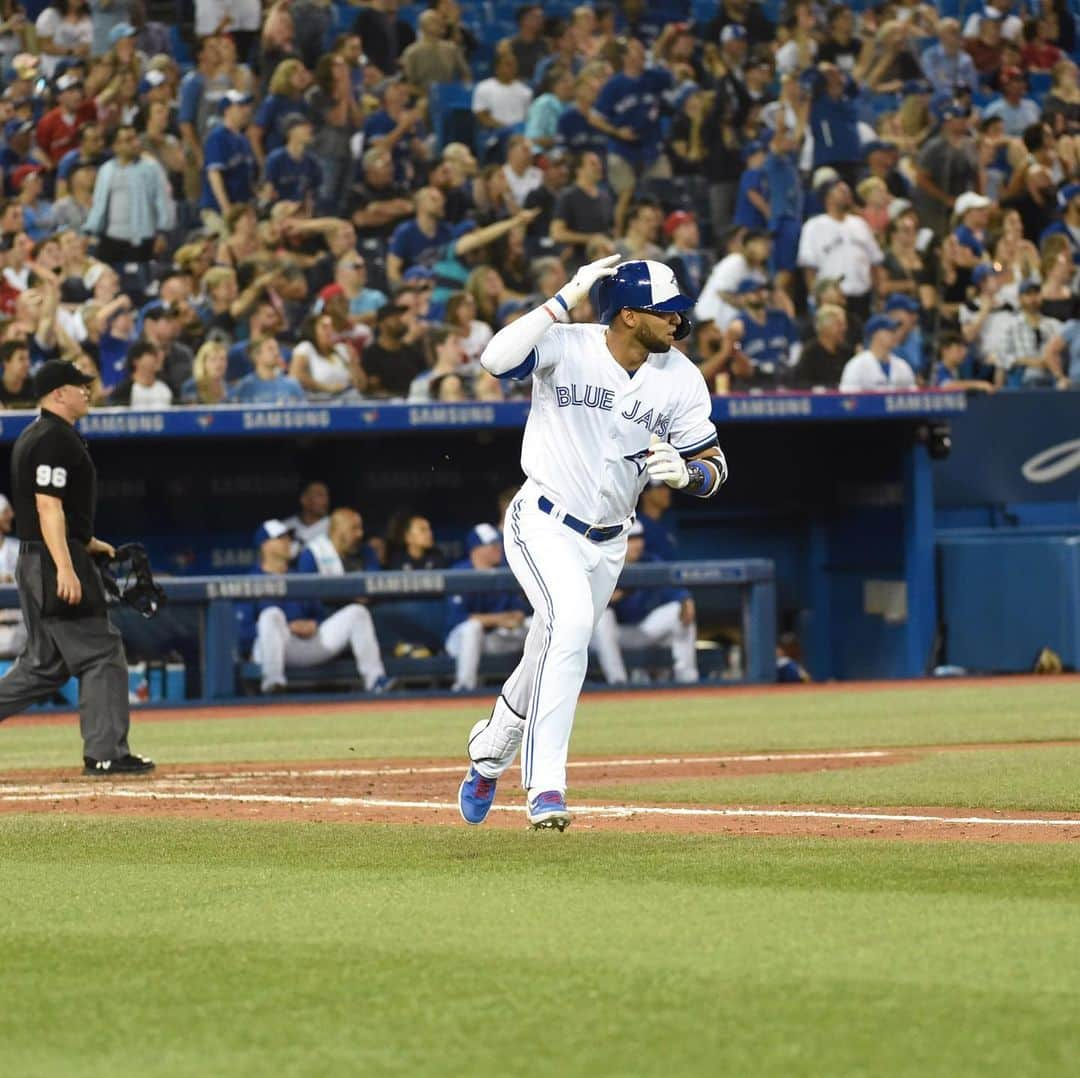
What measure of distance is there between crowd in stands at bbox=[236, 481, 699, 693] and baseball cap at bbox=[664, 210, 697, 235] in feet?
8.24

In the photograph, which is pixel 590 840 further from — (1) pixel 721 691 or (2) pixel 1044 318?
(2) pixel 1044 318

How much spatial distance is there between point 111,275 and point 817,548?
21.0ft

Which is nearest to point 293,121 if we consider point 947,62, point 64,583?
point 947,62

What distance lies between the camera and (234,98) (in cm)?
1786

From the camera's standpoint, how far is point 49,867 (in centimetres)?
593

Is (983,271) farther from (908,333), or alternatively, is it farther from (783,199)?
(783,199)

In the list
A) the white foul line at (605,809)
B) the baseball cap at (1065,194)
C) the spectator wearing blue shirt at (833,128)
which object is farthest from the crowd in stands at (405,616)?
the white foul line at (605,809)

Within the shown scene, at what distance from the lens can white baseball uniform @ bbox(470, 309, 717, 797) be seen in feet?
21.2

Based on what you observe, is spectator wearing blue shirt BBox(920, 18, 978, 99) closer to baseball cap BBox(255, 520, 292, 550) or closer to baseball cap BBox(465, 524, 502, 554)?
baseball cap BBox(465, 524, 502, 554)

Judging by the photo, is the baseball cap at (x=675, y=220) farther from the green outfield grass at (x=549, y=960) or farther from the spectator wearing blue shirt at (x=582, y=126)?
the green outfield grass at (x=549, y=960)

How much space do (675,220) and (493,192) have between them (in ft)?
5.09

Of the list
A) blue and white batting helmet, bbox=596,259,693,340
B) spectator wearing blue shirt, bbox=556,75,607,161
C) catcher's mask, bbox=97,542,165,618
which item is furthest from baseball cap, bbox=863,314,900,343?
blue and white batting helmet, bbox=596,259,693,340

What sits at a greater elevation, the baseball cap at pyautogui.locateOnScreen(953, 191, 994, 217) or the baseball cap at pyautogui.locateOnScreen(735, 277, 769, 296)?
the baseball cap at pyautogui.locateOnScreen(953, 191, 994, 217)

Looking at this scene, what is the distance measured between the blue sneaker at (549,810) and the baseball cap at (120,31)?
13.7 meters
